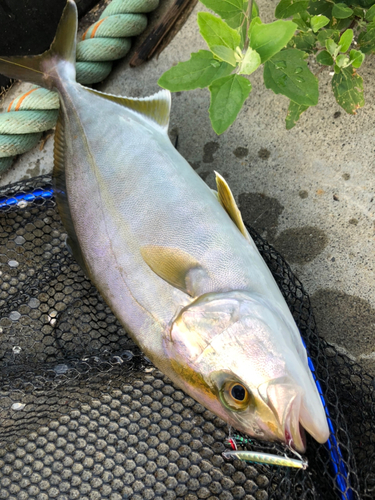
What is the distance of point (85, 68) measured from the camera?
221 cm

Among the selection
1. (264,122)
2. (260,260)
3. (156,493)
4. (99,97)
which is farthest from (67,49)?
(156,493)

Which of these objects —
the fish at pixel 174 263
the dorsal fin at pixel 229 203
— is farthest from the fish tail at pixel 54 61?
the dorsal fin at pixel 229 203

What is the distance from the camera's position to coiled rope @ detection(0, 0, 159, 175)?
2119 millimetres

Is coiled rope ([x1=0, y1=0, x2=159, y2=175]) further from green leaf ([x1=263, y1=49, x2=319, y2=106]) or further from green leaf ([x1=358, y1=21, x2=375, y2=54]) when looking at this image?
green leaf ([x1=358, y1=21, x2=375, y2=54])

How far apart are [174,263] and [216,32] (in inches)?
29.4

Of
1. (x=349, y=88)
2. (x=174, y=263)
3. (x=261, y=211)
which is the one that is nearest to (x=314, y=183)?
(x=261, y=211)

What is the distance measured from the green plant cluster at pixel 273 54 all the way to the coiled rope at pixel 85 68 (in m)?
0.85

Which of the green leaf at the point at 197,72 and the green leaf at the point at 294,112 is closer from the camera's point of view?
the green leaf at the point at 197,72

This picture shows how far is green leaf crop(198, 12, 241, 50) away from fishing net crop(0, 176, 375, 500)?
2.54 feet

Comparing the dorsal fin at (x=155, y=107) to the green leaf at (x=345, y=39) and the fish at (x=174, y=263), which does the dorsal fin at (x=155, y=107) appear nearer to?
the fish at (x=174, y=263)

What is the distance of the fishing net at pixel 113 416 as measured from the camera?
1.54 meters

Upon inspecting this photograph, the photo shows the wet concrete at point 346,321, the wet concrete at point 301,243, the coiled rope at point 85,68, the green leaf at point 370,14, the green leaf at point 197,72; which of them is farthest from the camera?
the coiled rope at point 85,68

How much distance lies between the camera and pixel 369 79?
1.92 meters

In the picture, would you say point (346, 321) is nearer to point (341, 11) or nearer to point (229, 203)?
point (229, 203)
